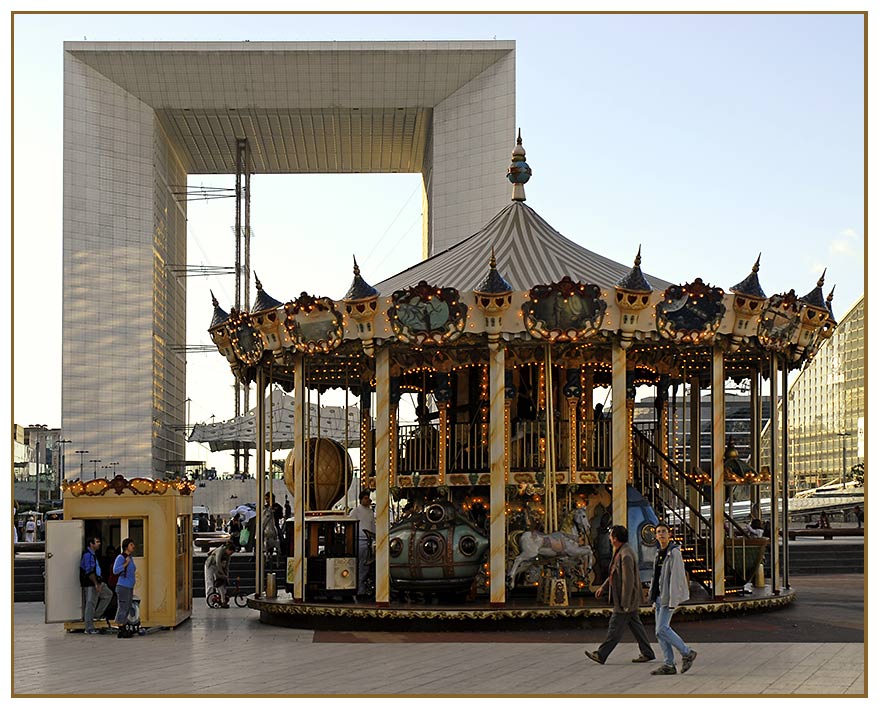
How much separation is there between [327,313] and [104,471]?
154 feet

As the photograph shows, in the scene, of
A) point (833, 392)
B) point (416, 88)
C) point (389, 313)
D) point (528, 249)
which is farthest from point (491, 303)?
point (833, 392)

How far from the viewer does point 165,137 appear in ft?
219

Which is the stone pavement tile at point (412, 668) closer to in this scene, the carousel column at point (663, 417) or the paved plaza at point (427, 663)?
the paved plaza at point (427, 663)

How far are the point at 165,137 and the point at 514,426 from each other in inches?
1983

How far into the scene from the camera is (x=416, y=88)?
6181 cm

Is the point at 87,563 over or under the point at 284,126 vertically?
under

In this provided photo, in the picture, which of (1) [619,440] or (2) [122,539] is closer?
(1) [619,440]

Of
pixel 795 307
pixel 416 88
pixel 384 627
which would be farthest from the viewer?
pixel 416 88

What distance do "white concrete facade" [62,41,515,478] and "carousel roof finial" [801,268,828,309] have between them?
129ft

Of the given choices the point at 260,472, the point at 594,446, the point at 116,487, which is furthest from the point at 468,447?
the point at 116,487

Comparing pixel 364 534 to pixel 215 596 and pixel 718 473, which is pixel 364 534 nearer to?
pixel 215 596

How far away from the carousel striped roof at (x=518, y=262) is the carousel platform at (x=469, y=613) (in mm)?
4514

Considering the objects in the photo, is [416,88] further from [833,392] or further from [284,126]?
[833,392]

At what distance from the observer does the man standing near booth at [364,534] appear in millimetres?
19688
